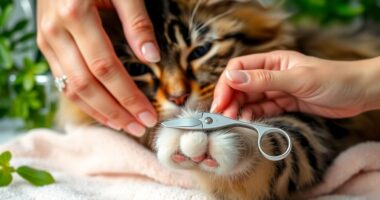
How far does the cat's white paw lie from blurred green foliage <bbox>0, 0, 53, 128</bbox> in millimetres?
799

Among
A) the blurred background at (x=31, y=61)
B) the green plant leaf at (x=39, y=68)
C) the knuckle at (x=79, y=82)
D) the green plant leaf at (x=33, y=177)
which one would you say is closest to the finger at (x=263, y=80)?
the knuckle at (x=79, y=82)

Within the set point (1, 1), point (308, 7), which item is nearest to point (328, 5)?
point (308, 7)

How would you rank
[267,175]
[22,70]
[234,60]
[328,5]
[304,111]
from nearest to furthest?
1. [267,175]
2. [234,60]
3. [304,111]
4. [22,70]
5. [328,5]

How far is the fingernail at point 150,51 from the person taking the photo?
1024 millimetres

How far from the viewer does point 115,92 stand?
41.6 inches

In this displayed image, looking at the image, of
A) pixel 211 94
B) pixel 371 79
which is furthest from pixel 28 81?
pixel 371 79

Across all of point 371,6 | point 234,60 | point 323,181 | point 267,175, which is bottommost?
point 371,6

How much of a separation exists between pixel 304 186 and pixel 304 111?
0.59ft

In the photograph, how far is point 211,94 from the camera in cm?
108

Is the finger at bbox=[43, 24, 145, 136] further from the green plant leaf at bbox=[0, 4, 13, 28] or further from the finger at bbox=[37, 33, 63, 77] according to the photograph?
the green plant leaf at bbox=[0, 4, 13, 28]

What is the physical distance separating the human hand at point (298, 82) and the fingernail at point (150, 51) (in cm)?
16

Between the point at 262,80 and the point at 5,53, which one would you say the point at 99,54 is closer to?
the point at 262,80

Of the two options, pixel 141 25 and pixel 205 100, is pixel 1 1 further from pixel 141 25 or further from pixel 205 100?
pixel 205 100

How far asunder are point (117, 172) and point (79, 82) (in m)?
0.23
